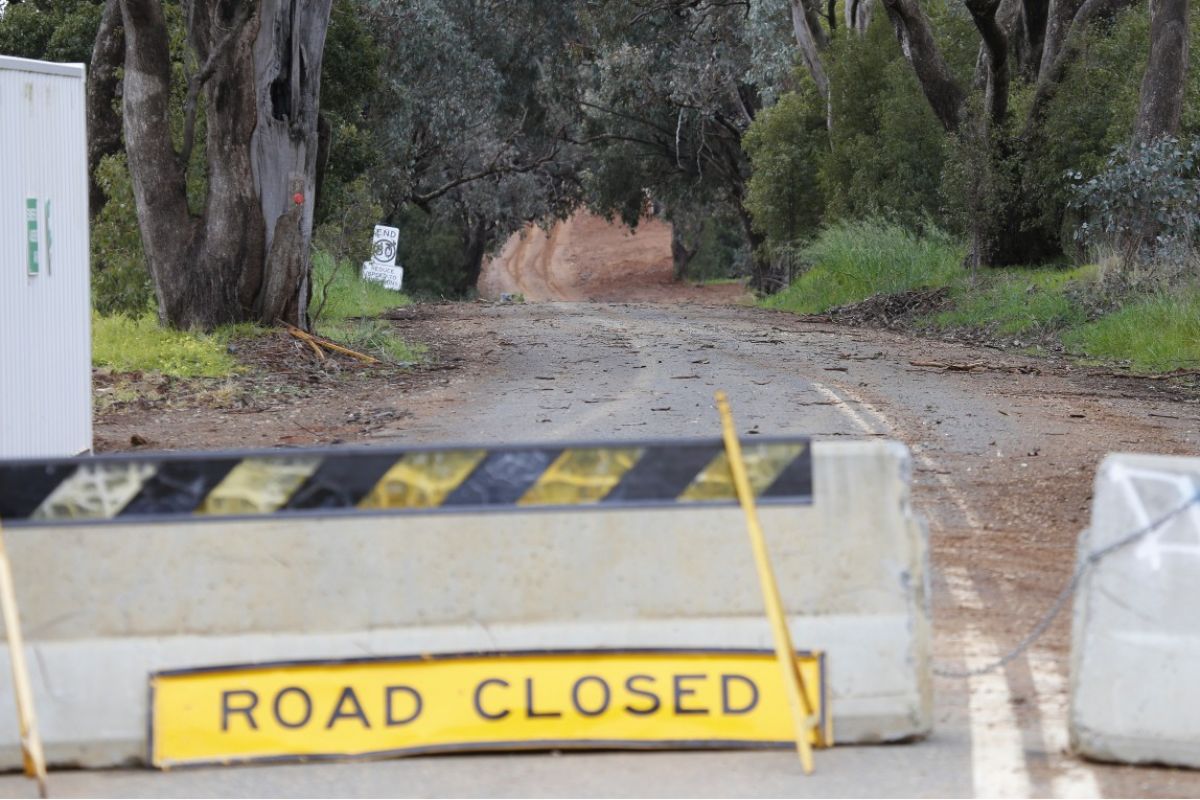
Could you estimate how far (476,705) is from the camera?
482cm

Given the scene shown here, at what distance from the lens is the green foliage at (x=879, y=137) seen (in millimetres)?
31156

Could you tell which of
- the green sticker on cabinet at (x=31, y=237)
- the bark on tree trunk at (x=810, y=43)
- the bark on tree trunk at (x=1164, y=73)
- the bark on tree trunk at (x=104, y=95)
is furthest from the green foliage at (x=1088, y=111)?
the green sticker on cabinet at (x=31, y=237)

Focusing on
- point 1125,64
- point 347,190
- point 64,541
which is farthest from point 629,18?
point 64,541

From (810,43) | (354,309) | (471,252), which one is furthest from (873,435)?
(471,252)

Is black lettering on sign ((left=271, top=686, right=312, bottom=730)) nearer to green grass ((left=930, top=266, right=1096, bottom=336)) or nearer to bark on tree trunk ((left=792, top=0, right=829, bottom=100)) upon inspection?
green grass ((left=930, top=266, right=1096, bottom=336))

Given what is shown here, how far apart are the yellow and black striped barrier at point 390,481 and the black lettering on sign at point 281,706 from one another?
544mm

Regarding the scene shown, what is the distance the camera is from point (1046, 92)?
1013 inches

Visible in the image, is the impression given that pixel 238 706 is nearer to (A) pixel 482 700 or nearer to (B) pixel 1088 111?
(A) pixel 482 700

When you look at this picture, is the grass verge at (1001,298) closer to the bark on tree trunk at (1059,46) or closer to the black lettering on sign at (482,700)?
the bark on tree trunk at (1059,46)

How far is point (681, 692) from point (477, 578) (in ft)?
2.37

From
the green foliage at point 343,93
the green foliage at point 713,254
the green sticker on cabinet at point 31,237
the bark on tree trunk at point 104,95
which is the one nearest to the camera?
the green sticker on cabinet at point 31,237

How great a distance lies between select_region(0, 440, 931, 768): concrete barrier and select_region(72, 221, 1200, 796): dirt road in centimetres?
35

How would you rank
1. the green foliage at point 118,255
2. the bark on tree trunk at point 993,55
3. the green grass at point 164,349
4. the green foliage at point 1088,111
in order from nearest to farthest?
1. the green grass at point 164,349
2. the green foliage at point 118,255
3. the bark on tree trunk at point 993,55
4. the green foliage at point 1088,111

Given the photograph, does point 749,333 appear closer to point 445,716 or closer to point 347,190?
point 347,190
